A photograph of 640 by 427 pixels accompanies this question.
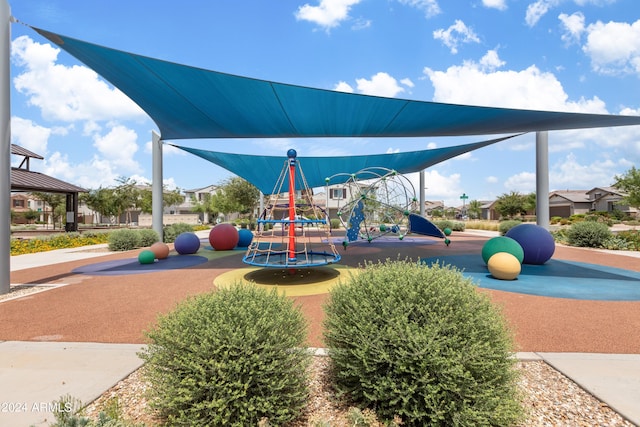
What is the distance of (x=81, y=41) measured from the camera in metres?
5.87

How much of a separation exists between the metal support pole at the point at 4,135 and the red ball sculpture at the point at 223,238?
754 centimetres

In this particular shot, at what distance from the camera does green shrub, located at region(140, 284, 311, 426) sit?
2137 millimetres

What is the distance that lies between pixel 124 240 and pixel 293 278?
1069 centimetres

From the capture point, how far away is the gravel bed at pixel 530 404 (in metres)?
2.43

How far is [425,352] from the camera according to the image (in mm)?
2215

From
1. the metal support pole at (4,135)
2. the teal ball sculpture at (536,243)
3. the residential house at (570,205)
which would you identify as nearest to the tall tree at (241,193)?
the metal support pole at (4,135)

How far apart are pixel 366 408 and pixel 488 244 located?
8007mm

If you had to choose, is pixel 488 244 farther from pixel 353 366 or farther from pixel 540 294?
pixel 353 366

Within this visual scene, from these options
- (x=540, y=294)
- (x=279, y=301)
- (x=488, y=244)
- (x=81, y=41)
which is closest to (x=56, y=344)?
(x=279, y=301)

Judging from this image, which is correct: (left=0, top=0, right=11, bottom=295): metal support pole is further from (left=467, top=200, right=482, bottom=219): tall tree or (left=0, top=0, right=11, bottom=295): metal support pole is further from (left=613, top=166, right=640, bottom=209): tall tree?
(left=467, top=200, right=482, bottom=219): tall tree

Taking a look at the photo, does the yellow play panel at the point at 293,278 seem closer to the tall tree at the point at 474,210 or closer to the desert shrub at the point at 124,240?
the desert shrub at the point at 124,240

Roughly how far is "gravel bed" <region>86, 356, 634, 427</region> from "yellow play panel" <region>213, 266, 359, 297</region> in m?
3.58

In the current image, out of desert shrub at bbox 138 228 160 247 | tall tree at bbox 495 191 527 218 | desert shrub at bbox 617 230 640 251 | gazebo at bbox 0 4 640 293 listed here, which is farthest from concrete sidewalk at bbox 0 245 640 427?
tall tree at bbox 495 191 527 218

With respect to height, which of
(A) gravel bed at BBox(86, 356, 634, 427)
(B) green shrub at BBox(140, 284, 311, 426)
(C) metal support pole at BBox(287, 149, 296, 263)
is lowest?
(A) gravel bed at BBox(86, 356, 634, 427)
